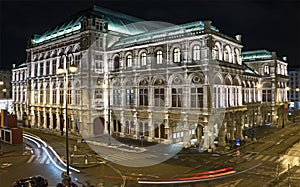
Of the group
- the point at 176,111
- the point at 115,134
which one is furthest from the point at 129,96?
the point at 176,111

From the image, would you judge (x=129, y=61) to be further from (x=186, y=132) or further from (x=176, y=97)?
(x=186, y=132)

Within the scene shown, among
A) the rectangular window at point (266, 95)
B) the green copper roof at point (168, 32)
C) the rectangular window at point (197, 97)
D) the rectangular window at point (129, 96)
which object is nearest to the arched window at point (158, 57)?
the green copper roof at point (168, 32)

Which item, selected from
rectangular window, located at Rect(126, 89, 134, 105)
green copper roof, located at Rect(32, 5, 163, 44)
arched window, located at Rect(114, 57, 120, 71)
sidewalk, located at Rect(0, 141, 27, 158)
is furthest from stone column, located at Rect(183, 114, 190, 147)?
green copper roof, located at Rect(32, 5, 163, 44)

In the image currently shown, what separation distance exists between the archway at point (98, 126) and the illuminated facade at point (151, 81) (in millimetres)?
189

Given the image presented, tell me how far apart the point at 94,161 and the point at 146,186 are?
34.4 feet

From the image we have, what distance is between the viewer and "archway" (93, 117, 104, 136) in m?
48.6

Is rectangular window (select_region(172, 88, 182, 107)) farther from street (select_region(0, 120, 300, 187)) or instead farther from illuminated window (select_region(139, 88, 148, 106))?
street (select_region(0, 120, 300, 187))

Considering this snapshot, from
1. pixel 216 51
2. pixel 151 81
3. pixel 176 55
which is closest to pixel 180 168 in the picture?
pixel 151 81

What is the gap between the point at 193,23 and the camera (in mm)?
37969

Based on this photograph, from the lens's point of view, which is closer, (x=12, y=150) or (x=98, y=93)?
(x=12, y=150)

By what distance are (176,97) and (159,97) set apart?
10.7 feet

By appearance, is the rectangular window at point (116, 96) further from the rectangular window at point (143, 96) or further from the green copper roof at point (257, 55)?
the green copper roof at point (257, 55)

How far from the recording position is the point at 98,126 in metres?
49.1

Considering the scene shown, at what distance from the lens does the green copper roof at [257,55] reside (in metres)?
61.7
